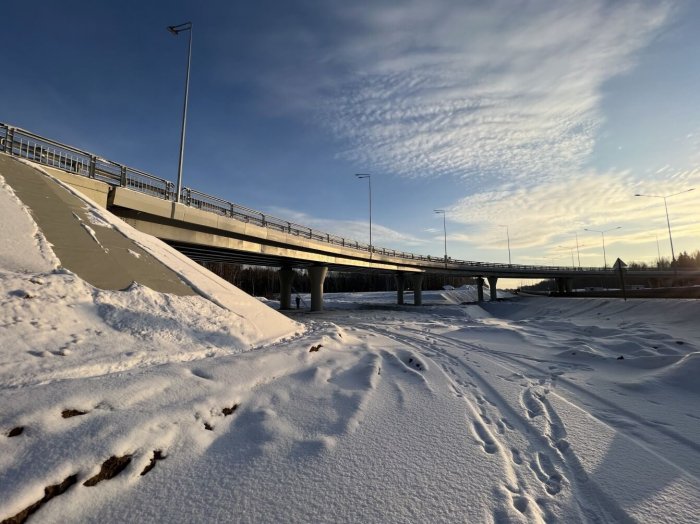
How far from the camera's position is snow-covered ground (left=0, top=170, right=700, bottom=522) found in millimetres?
3121

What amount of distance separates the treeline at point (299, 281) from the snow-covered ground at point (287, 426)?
64207 millimetres

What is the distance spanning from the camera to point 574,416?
5.50 m

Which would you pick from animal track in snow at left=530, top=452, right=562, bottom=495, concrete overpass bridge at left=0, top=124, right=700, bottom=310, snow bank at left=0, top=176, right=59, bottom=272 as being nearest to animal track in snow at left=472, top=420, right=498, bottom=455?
animal track in snow at left=530, top=452, right=562, bottom=495

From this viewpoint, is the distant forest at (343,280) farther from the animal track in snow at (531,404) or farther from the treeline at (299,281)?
the animal track in snow at (531,404)

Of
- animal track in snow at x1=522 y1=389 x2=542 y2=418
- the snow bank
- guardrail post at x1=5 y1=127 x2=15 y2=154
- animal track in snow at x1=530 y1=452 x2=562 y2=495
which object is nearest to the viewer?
animal track in snow at x1=530 y1=452 x2=562 y2=495

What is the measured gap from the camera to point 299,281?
125 m

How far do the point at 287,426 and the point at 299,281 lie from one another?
12156 cm

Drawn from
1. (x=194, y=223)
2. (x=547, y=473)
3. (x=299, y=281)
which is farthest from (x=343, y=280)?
(x=547, y=473)

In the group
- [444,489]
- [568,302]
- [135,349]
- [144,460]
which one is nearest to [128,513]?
[144,460]

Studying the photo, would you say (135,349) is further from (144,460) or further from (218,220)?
(218,220)

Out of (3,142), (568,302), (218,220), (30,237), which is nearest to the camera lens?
(30,237)

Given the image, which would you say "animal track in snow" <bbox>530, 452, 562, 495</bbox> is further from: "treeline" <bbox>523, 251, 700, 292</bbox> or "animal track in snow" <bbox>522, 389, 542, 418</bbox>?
"treeline" <bbox>523, 251, 700, 292</bbox>

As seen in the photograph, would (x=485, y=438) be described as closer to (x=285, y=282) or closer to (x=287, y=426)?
(x=287, y=426)

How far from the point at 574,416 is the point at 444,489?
11.3ft
